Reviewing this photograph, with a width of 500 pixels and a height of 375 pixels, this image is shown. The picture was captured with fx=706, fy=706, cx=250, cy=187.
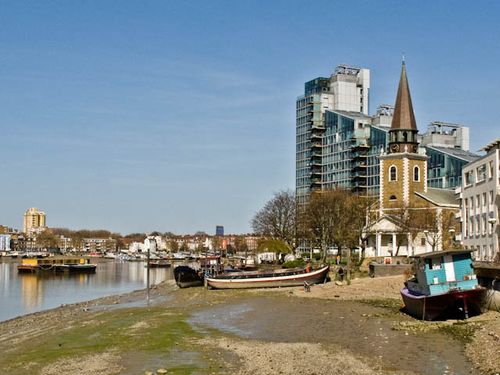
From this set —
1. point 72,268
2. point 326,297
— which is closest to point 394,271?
point 326,297

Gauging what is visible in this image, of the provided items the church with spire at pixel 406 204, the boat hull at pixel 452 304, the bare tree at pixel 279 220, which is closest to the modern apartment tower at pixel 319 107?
the bare tree at pixel 279 220

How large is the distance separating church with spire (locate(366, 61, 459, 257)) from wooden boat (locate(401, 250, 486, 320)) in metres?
50.3

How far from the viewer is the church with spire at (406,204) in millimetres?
91938

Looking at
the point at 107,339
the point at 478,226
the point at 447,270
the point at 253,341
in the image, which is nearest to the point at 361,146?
the point at 478,226

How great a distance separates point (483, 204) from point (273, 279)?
21542 millimetres

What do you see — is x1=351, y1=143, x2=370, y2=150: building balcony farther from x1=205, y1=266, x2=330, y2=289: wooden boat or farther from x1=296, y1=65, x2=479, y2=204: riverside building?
x1=205, y1=266, x2=330, y2=289: wooden boat

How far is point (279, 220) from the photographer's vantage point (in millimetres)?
122875

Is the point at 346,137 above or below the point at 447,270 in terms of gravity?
above

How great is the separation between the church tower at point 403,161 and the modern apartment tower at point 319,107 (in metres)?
60.6

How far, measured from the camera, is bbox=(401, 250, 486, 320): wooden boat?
122ft

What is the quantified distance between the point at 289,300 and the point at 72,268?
111 metres

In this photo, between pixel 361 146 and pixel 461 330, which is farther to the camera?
pixel 361 146

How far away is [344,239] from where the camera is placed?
326ft

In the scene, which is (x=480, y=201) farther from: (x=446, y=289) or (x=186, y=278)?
(x=186, y=278)
